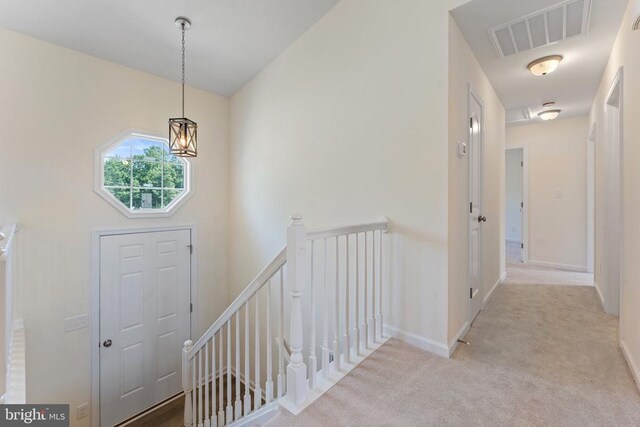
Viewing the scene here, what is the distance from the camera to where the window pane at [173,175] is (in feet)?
12.0

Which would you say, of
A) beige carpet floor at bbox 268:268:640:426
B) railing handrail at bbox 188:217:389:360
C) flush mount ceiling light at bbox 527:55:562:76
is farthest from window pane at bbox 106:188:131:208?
flush mount ceiling light at bbox 527:55:562:76

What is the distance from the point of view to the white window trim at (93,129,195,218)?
10.0 ft

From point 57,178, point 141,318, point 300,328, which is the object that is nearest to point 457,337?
point 300,328

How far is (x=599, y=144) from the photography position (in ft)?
10.3

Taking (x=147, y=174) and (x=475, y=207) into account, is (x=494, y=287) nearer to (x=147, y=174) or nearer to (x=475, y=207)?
(x=475, y=207)

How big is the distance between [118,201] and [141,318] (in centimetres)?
136

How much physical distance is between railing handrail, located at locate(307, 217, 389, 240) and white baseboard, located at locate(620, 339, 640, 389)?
1664 mm

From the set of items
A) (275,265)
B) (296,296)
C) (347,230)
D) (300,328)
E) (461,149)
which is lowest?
(300,328)

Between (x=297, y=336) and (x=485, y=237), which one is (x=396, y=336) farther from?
(x=485, y=237)

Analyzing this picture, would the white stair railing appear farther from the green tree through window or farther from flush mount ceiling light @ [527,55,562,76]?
flush mount ceiling light @ [527,55,562,76]

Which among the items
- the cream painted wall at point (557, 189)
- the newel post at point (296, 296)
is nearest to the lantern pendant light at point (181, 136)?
the newel post at point (296, 296)

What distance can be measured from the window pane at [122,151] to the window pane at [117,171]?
43 mm

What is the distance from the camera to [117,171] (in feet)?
10.7

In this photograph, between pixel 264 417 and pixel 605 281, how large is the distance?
3.32m
